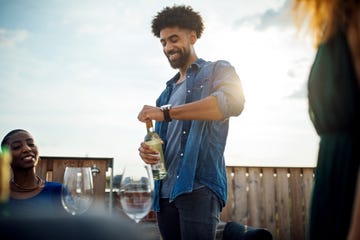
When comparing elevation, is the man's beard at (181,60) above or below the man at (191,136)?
above

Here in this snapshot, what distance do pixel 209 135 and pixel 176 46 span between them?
69cm

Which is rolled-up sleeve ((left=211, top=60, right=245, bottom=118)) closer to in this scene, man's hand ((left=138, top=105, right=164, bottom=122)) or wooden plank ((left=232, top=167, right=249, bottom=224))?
man's hand ((left=138, top=105, right=164, bottom=122))

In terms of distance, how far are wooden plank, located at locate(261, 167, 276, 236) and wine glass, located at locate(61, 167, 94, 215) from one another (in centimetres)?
452

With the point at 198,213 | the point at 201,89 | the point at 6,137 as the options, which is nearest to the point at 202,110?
the point at 201,89

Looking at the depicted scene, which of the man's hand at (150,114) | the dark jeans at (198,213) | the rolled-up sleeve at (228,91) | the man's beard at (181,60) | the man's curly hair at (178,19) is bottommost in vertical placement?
the dark jeans at (198,213)

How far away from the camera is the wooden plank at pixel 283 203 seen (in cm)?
527

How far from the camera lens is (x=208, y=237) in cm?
185

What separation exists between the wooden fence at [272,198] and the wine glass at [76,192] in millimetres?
4258

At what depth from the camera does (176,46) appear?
241 cm

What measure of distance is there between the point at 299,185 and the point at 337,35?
4.87 meters

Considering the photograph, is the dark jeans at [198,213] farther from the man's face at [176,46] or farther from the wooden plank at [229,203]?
the wooden plank at [229,203]

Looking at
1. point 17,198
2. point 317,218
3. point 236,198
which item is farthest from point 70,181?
point 236,198

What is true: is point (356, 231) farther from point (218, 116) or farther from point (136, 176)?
point (218, 116)

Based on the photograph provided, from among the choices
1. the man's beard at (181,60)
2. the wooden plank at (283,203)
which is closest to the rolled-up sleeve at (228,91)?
the man's beard at (181,60)
